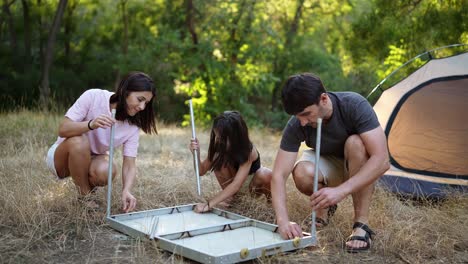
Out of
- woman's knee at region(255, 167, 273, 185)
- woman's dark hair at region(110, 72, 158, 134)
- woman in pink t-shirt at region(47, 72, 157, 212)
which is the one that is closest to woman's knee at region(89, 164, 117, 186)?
woman in pink t-shirt at region(47, 72, 157, 212)

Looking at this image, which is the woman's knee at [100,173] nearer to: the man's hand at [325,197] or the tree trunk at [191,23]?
the man's hand at [325,197]

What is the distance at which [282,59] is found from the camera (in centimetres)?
1338

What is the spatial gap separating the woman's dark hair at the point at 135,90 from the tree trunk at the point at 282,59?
1009 cm

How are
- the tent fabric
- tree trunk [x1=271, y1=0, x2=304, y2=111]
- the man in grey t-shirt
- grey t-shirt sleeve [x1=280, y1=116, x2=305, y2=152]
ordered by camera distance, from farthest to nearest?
tree trunk [x1=271, y1=0, x2=304, y2=111]
the tent fabric
grey t-shirt sleeve [x1=280, y1=116, x2=305, y2=152]
the man in grey t-shirt

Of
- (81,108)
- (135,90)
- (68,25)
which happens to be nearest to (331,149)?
(135,90)

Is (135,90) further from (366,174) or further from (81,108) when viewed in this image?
(366,174)

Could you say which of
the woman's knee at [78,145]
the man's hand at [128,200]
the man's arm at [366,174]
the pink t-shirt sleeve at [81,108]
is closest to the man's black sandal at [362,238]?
the man's arm at [366,174]

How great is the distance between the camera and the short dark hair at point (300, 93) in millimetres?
2666

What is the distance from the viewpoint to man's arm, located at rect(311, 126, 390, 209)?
8.49 ft

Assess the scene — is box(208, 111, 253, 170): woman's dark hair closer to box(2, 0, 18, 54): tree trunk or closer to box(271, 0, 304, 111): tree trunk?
box(2, 0, 18, 54): tree trunk

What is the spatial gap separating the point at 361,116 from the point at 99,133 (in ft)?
5.07

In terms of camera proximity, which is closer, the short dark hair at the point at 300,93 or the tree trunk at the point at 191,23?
the short dark hair at the point at 300,93

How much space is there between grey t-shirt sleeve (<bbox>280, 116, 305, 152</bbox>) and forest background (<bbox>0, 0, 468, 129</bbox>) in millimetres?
4147

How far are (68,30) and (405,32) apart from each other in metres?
8.43
